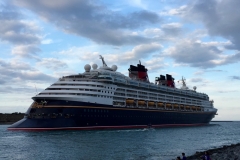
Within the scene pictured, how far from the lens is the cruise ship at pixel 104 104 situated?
184 feet

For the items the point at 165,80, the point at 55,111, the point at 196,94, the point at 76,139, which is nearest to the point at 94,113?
the point at 55,111

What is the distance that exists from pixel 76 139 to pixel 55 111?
12762 millimetres

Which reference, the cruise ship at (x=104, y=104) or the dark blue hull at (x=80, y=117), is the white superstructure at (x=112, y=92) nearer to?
the cruise ship at (x=104, y=104)

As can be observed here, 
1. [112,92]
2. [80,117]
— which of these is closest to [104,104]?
[112,92]

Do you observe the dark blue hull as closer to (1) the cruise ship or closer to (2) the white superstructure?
(1) the cruise ship

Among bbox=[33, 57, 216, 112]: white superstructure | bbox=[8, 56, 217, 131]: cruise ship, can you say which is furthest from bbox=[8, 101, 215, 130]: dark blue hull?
bbox=[33, 57, 216, 112]: white superstructure

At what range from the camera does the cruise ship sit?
56.1 meters

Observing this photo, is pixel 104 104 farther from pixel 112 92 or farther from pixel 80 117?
pixel 80 117

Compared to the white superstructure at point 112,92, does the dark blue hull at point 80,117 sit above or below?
below

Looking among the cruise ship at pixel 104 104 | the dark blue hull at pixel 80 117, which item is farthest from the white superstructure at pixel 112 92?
the dark blue hull at pixel 80 117

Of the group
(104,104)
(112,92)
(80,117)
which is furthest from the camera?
(112,92)

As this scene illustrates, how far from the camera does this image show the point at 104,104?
63.3 meters

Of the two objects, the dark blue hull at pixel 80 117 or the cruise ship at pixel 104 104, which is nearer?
the dark blue hull at pixel 80 117

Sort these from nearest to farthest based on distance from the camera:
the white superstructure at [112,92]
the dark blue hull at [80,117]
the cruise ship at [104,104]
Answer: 1. the dark blue hull at [80,117]
2. the cruise ship at [104,104]
3. the white superstructure at [112,92]
